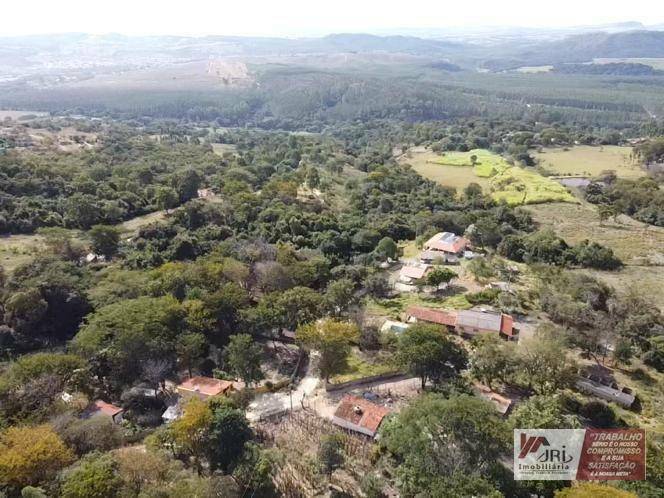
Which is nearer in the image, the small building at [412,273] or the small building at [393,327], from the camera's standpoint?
the small building at [393,327]

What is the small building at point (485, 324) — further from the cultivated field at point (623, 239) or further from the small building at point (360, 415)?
the cultivated field at point (623, 239)

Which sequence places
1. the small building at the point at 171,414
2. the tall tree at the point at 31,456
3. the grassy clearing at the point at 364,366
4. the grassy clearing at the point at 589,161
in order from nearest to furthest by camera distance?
the tall tree at the point at 31,456
the small building at the point at 171,414
the grassy clearing at the point at 364,366
the grassy clearing at the point at 589,161

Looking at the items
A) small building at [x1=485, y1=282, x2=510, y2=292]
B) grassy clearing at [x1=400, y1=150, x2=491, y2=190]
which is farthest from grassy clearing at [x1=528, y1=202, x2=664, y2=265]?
small building at [x1=485, y1=282, x2=510, y2=292]

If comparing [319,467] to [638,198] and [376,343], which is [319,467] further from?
[638,198]

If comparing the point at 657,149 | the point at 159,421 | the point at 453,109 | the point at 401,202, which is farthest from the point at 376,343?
the point at 453,109

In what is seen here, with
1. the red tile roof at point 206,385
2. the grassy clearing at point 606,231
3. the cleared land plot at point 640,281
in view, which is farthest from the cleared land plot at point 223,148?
the red tile roof at point 206,385

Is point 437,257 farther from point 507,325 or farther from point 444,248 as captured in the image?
point 507,325
